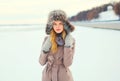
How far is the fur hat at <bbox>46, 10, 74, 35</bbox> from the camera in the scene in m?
2.27

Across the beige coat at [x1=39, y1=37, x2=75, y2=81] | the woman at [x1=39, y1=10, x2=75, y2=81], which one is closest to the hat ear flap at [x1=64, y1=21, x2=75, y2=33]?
the woman at [x1=39, y1=10, x2=75, y2=81]

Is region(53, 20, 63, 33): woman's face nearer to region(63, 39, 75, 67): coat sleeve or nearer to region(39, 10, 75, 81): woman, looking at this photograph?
region(39, 10, 75, 81): woman

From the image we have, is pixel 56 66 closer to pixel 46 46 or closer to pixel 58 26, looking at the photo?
pixel 46 46

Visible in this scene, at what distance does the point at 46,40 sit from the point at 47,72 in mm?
192

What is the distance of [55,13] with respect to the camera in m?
2.30

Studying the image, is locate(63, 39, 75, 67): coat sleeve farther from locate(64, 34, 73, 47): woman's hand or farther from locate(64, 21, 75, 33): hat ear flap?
locate(64, 21, 75, 33): hat ear flap

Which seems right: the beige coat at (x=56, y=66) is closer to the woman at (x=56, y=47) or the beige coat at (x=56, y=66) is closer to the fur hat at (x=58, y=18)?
the woman at (x=56, y=47)

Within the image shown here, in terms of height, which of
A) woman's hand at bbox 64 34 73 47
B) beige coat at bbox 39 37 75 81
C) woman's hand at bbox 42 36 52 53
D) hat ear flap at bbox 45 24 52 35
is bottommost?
beige coat at bbox 39 37 75 81

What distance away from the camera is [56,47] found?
224 centimetres

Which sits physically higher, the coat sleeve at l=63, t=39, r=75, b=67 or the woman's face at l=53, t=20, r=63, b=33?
the woman's face at l=53, t=20, r=63, b=33

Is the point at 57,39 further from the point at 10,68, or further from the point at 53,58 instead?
the point at 10,68

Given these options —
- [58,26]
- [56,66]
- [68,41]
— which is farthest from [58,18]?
[56,66]

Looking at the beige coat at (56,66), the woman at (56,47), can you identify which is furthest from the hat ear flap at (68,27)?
the beige coat at (56,66)

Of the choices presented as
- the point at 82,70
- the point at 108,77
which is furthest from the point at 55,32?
the point at 82,70
